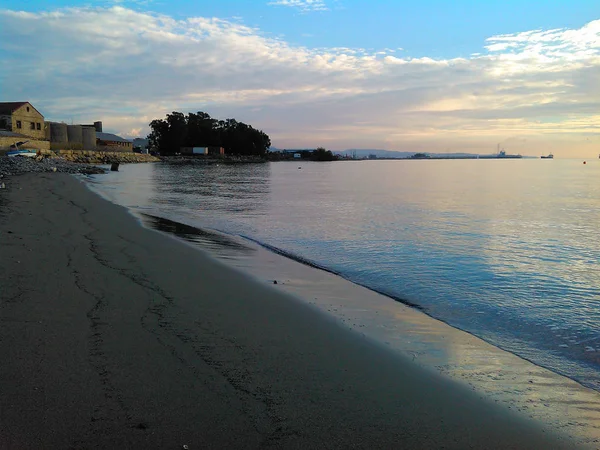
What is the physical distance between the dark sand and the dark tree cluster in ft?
475

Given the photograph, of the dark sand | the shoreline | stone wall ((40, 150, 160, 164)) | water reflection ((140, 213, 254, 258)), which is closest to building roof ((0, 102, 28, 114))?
stone wall ((40, 150, 160, 164))

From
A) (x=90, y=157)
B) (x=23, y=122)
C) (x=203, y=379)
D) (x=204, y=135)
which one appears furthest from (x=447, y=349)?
(x=204, y=135)

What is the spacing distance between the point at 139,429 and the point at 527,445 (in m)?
2.79

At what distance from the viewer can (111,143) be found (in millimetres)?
112625

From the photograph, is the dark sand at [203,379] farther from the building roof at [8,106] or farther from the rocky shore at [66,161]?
the building roof at [8,106]

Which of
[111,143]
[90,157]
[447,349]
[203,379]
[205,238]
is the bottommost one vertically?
[447,349]

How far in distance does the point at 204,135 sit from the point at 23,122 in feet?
293

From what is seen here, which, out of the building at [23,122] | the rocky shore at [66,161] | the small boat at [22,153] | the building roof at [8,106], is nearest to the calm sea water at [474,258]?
the rocky shore at [66,161]

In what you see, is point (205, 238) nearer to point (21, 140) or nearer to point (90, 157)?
point (21, 140)

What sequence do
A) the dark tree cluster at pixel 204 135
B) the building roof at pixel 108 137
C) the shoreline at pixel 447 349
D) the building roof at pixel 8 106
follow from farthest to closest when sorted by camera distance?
the dark tree cluster at pixel 204 135
the building roof at pixel 108 137
the building roof at pixel 8 106
the shoreline at pixel 447 349

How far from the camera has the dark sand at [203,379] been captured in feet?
9.88

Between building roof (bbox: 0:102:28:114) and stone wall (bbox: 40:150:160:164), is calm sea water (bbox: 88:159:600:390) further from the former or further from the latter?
building roof (bbox: 0:102:28:114)

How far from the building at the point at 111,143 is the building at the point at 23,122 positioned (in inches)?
1065

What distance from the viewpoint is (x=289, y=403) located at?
136 inches
